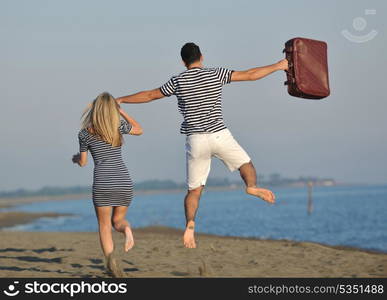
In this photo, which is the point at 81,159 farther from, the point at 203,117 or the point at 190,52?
the point at 190,52

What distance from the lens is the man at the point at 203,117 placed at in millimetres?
7891

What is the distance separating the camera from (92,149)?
8.55 metres

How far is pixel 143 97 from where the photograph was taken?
8312 millimetres

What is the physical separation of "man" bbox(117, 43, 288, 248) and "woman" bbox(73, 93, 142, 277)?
0.44 meters

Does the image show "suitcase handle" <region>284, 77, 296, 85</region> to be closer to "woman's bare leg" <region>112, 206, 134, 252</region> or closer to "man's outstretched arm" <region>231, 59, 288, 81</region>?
"man's outstretched arm" <region>231, 59, 288, 81</region>

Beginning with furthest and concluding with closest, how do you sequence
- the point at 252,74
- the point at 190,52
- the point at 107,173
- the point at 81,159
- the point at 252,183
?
1. the point at 81,159
2. the point at 107,173
3. the point at 252,183
4. the point at 252,74
5. the point at 190,52

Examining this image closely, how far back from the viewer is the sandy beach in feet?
34.8

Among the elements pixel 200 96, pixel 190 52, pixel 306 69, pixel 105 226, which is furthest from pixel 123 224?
pixel 306 69

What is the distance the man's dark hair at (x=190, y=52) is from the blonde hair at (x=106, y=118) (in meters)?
1.12

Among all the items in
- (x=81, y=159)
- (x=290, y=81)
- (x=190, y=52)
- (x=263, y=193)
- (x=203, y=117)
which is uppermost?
(x=190, y=52)

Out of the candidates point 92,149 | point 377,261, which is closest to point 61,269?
point 92,149

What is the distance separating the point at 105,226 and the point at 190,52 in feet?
8.59

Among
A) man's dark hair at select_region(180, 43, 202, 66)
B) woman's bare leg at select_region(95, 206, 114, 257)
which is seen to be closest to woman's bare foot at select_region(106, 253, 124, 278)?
woman's bare leg at select_region(95, 206, 114, 257)

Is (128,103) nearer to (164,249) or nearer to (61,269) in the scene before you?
(61,269)
